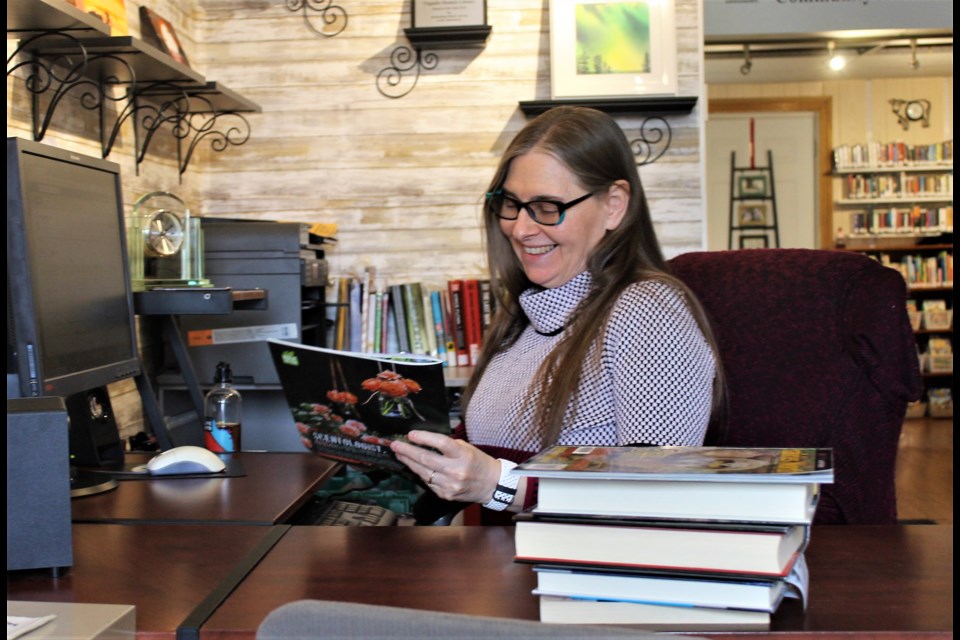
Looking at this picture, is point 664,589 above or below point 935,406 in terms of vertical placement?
above

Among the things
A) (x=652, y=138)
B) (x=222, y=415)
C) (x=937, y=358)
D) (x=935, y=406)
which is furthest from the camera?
(x=937, y=358)

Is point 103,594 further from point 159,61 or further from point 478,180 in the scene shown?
point 478,180

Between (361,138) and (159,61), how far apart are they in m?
1.10

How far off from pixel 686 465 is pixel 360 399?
625mm

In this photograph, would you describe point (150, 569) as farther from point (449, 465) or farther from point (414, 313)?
point (414, 313)

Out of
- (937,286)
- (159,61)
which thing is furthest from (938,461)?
(159,61)

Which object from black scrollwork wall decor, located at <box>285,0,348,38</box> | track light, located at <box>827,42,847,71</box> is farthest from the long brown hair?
track light, located at <box>827,42,847,71</box>

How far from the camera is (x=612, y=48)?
3.28 metres

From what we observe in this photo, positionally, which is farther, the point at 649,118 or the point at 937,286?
the point at 937,286

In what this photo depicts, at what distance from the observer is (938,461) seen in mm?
6344

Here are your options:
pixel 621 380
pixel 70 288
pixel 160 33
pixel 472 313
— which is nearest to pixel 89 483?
pixel 70 288

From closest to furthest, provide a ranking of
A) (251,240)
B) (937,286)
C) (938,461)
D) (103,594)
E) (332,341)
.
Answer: (103,594)
(251,240)
(332,341)
(938,461)
(937,286)

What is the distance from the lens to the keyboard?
166 cm

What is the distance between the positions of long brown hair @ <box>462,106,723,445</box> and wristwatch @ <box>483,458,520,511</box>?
0.55 ft
